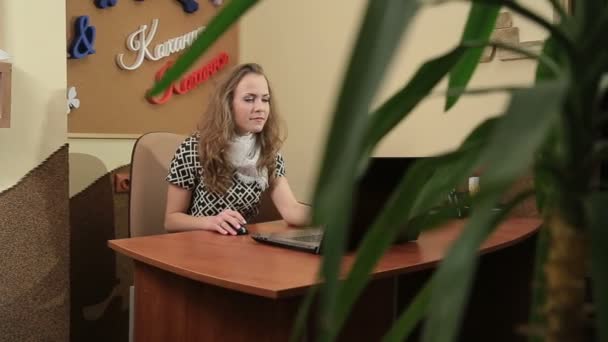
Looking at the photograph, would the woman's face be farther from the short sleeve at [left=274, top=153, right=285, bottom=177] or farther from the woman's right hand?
the woman's right hand

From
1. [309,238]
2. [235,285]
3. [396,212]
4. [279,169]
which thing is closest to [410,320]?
[396,212]

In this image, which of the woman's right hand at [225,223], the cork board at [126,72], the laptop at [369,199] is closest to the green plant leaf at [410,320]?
the laptop at [369,199]

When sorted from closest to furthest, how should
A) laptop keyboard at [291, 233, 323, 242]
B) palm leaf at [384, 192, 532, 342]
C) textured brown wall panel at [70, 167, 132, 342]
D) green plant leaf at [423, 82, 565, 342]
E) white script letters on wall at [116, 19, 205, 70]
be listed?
green plant leaf at [423, 82, 565, 342] → palm leaf at [384, 192, 532, 342] → laptop keyboard at [291, 233, 323, 242] → textured brown wall panel at [70, 167, 132, 342] → white script letters on wall at [116, 19, 205, 70]

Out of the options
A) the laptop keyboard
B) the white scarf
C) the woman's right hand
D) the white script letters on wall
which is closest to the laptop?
the laptop keyboard

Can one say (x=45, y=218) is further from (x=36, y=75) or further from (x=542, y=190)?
(x=542, y=190)

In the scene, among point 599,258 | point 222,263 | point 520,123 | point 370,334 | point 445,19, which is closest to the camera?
point 520,123

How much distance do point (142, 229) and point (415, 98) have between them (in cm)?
190

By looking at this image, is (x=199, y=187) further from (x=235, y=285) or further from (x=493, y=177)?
(x=493, y=177)

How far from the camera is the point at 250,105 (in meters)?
2.29

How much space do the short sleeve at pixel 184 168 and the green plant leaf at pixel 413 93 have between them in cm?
176

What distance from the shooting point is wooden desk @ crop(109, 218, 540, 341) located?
1.21m

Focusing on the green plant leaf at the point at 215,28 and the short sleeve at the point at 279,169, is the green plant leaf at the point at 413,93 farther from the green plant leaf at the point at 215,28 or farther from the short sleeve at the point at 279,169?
the short sleeve at the point at 279,169

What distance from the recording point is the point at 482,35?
2.01 ft

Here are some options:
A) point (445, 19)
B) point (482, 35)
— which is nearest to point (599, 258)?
point (482, 35)
